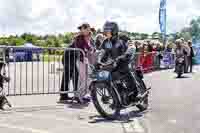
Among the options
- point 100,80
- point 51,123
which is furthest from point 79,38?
point 51,123

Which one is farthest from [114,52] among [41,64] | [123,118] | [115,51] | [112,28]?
[41,64]

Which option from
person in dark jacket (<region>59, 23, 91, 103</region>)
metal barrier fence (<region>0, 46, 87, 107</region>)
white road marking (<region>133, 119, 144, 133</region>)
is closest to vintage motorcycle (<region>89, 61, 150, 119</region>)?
white road marking (<region>133, 119, 144, 133</region>)

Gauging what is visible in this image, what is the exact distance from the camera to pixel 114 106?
30.7 feet

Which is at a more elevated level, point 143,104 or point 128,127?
point 143,104

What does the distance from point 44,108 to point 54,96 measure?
2230 mm

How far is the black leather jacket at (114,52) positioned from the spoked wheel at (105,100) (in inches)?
22.0

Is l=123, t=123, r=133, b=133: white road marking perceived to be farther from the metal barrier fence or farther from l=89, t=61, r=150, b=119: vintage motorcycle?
the metal barrier fence

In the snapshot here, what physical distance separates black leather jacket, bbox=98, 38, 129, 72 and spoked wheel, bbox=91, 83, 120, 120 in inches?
22.0

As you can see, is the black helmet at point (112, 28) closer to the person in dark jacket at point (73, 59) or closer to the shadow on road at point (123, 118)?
the shadow on road at point (123, 118)

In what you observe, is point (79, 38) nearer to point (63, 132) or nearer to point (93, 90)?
point (93, 90)

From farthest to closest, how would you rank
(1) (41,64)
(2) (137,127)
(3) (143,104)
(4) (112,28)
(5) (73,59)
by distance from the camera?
1. (1) (41,64)
2. (5) (73,59)
3. (3) (143,104)
4. (4) (112,28)
5. (2) (137,127)

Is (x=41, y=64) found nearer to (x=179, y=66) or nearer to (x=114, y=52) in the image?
(x=179, y=66)

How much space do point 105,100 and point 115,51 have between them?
998 mm

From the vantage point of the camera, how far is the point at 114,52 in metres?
9.62
